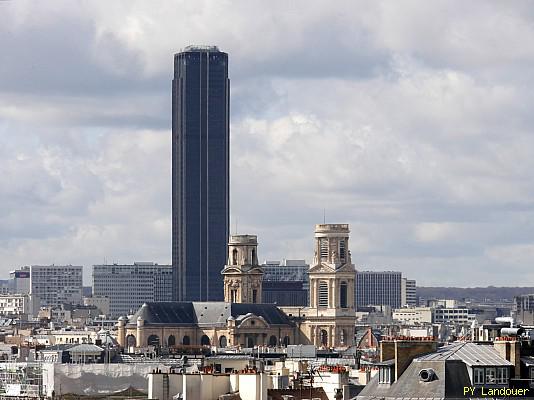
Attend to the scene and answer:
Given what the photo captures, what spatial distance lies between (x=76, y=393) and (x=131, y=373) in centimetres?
529

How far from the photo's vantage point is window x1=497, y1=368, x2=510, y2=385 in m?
70.9

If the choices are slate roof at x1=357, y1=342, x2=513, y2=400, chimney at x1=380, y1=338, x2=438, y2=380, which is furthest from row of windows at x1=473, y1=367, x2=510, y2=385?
chimney at x1=380, y1=338, x2=438, y2=380

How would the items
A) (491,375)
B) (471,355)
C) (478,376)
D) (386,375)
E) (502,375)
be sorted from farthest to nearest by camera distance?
(386,375) → (471,355) → (502,375) → (491,375) → (478,376)

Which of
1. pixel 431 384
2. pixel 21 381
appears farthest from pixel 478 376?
pixel 21 381

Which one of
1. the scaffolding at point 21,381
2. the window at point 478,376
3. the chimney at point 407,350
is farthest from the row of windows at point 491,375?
the scaffolding at point 21,381

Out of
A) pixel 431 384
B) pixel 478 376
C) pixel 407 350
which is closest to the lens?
pixel 431 384

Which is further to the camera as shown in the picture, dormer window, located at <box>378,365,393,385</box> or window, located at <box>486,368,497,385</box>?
dormer window, located at <box>378,365,393,385</box>

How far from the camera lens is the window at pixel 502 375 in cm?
7094

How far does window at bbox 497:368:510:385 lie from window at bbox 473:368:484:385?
554 millimetres

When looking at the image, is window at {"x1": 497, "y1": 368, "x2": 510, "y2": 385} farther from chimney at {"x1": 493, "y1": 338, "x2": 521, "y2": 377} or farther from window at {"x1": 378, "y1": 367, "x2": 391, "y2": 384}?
window at {"x1": 378, "y1": 367, "x2": 391, "y2": 384}

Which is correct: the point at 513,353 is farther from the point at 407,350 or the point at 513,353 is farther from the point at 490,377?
the point at 407,350

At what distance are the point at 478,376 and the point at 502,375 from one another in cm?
84

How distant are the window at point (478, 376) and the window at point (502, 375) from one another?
554mm

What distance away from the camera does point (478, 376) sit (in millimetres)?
70625
